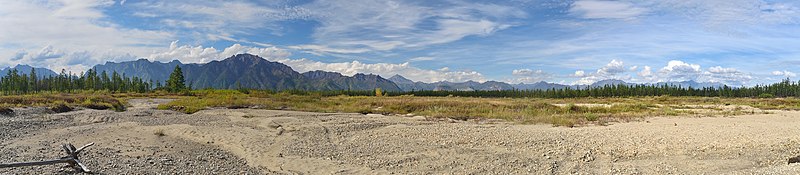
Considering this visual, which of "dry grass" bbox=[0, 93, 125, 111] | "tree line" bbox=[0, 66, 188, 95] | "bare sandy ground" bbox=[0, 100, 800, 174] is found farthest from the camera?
"tree line" bbox=[0, 66, 188, 95]

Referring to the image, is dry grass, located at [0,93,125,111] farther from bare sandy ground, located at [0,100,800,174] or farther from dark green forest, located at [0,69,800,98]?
dark green forest, located at [0,69,800,98]

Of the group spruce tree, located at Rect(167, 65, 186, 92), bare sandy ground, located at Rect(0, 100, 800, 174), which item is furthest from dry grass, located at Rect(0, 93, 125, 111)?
spruce tree, located at Rect(167, 65, 186, 92)

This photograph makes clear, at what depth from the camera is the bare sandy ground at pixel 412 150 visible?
13.1 metres

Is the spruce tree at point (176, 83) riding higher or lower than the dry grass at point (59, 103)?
higher

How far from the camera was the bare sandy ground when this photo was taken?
43.0 ft

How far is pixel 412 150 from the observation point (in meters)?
16.1

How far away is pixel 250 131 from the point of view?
70.8 ft

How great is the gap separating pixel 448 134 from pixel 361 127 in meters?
5.41

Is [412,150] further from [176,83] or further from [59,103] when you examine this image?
[176,83]

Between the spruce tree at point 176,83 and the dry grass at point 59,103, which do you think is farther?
the spruce tree at point 176,83

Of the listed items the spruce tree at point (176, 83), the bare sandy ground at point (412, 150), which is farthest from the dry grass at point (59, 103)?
the spruce tree at point (176, 83)

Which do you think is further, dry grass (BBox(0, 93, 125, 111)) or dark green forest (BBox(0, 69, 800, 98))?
dark green forest (BBox(0, 69, 800, 98))

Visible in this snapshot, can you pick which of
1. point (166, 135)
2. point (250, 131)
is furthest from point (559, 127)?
point (166, 135)

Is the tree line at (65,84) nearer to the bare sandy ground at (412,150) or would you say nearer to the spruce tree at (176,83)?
the spruce tree at (176,83)
